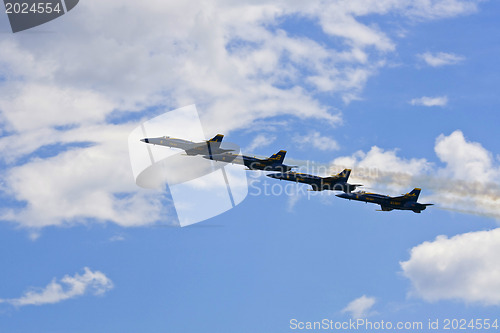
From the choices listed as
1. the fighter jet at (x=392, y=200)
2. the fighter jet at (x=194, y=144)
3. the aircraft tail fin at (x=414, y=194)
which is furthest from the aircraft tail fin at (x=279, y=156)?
the aircraft tail fin at (x=414, y=194)

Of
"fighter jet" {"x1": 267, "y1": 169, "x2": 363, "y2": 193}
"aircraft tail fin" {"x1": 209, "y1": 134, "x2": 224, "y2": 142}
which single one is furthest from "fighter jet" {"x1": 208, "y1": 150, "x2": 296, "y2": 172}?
"aircraft tail fin" {"x1": 209, "y1": 134, "x2": 224, "y2": 142}

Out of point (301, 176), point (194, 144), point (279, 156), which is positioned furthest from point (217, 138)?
point (301, 176)

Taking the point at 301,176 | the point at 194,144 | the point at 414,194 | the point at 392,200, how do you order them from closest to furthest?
the point at 414,194
the point at 392,200
the point at 301,176
the point at 194,144

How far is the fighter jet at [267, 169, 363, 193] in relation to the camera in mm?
150000

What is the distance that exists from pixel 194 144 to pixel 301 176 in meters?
34.0

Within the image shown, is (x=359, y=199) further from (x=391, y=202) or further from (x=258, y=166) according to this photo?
(x=258, y=166)

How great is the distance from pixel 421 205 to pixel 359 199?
17.5 m

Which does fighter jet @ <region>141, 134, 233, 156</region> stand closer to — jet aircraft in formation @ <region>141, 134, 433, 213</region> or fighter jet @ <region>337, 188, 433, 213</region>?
jet aircraft in formation @ <region>141, 134, 433, 213</region>

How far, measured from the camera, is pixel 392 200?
148000 mm

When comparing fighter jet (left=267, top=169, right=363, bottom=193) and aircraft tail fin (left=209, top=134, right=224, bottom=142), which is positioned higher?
aircraft tail fin (left=209, top=134, right=224, bottom=142)

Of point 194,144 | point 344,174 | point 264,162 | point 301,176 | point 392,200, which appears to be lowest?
point 392,200

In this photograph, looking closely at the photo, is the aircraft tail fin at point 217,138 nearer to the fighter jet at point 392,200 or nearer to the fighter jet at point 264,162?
the fighter jet at point 264,162

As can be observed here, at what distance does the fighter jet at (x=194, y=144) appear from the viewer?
15050 centimetres

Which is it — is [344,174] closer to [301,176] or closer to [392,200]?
[301,176]
